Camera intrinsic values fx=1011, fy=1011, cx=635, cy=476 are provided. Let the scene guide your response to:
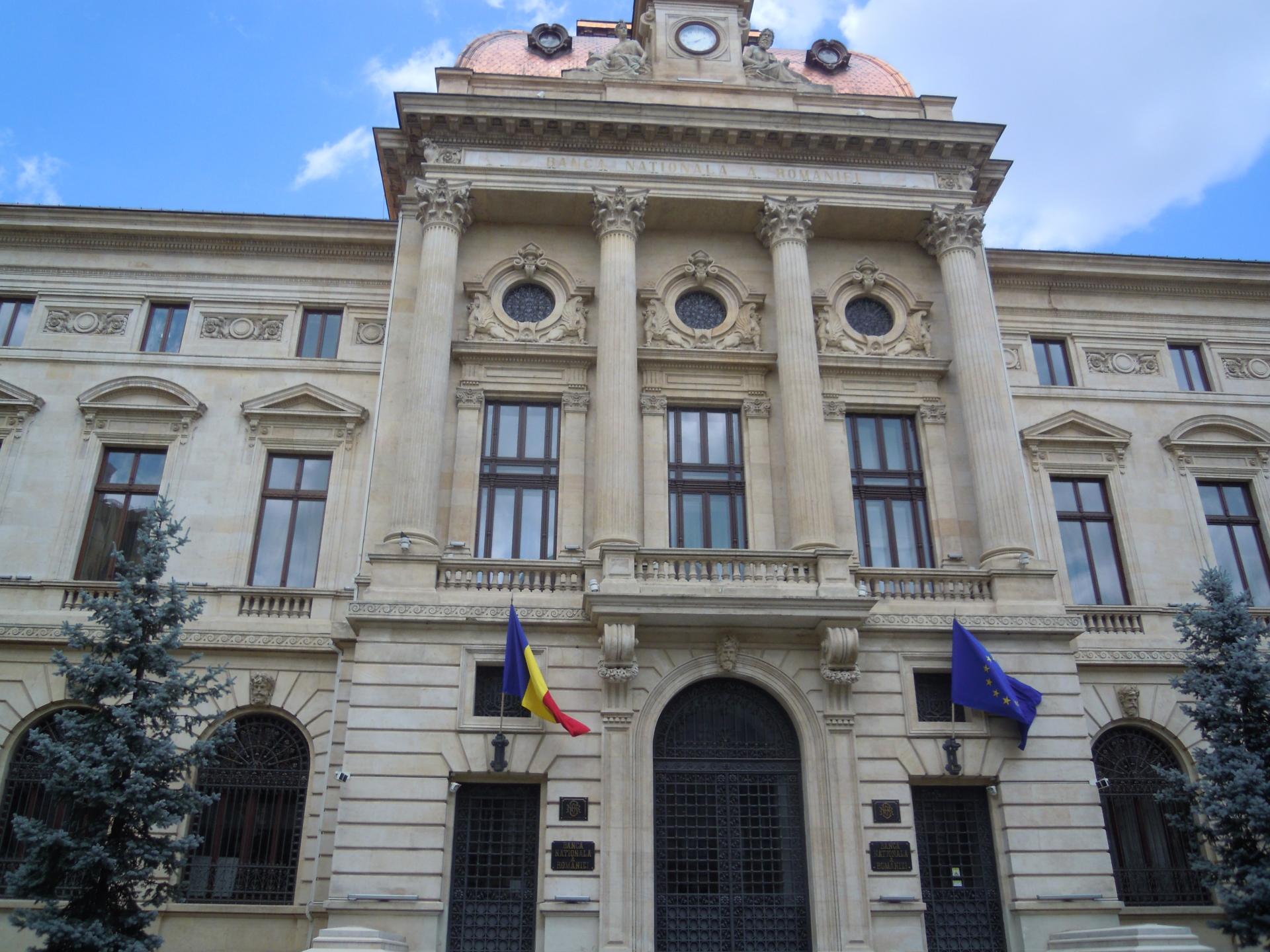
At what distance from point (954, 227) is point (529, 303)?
34.1 feet

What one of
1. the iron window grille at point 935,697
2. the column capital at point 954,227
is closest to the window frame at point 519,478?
the iron window grille at point 935,697

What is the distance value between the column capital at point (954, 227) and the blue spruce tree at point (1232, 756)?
9592 mm

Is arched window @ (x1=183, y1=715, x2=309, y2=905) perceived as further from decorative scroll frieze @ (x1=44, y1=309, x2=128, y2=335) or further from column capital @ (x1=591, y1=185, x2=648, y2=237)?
column capital @ (x1=591, y1=185, x2=648, y2=237)

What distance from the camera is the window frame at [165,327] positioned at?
24.7 m

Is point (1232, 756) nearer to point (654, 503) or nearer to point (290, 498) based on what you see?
point (654, 503)

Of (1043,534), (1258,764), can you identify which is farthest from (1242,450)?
(1258,764)

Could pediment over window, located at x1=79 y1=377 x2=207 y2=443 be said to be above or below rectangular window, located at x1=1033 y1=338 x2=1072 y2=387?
below

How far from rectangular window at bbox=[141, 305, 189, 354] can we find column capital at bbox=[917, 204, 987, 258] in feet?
60.8

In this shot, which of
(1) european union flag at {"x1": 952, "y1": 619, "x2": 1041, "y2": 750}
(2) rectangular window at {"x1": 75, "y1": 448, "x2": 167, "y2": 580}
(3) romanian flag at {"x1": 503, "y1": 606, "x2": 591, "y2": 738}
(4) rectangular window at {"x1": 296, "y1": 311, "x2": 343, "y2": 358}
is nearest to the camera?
(3) romanian flag at {"x1": 503, "y1": 606, "x2": 591, "y2": 738}

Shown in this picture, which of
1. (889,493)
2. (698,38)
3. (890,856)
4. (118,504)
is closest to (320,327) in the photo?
(118,504)

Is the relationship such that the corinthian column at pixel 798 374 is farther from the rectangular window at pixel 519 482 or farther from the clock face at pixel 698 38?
the clock face at pixel 698 38

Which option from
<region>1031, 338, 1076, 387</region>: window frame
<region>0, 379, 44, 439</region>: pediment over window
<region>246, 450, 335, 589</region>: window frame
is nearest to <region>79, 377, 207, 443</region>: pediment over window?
<region>0, 379, 44, 439</region>: pediment over window

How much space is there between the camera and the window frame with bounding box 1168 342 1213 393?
26641 millimetres

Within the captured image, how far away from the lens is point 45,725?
21.1 metres
